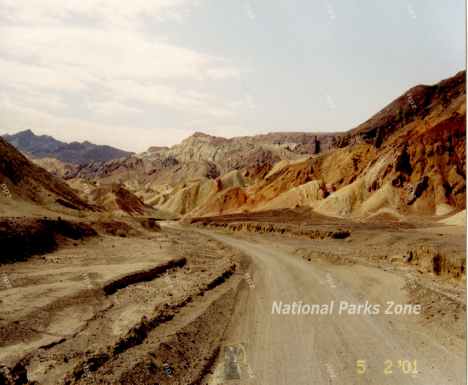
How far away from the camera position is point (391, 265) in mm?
28625

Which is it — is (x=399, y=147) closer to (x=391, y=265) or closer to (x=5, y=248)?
(x=391, y=265)

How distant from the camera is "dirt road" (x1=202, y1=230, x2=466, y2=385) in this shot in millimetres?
10703

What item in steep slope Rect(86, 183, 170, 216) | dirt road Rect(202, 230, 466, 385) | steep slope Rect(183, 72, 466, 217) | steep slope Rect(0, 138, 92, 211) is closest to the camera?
dirt road Rect(202, 230, 466, 385)

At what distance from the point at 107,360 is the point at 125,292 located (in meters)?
8.37

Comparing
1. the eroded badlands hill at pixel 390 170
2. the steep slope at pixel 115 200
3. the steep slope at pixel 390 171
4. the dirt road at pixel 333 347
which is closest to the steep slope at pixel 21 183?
the dirt road at pixel 333 347

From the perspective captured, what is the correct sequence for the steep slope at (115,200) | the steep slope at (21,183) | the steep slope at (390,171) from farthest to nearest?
the steep slope at (115,200), the steep slope at (390,171), the steep slope at (21,183)

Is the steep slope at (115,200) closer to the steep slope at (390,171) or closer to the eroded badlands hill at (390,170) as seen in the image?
the steep slope at (390,171)

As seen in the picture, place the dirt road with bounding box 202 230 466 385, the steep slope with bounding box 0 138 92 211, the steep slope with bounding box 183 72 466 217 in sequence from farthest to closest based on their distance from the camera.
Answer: the steep slope with bounding box 183 72 466 217 < the steep slope with bounding box 0 138 92 211 < the dirt road with bounding box 202 230 466 385

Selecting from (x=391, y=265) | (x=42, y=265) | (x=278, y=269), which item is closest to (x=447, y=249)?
(x=391, y=265)

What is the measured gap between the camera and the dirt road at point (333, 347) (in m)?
10.7

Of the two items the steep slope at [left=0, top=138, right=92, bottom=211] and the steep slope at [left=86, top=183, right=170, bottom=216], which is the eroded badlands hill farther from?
the steep slope at [left=0, top=138, right=92, bottom=211]

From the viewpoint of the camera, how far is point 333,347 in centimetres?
1257

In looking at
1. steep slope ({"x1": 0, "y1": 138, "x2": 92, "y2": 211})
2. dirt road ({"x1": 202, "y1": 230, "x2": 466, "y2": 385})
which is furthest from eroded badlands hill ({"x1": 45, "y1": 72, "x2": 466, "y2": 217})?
dirt road ({"x1": 202, "y1": 230, "x2": 466, "y2": 385})

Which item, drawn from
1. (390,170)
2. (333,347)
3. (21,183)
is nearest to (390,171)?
(390,170)
